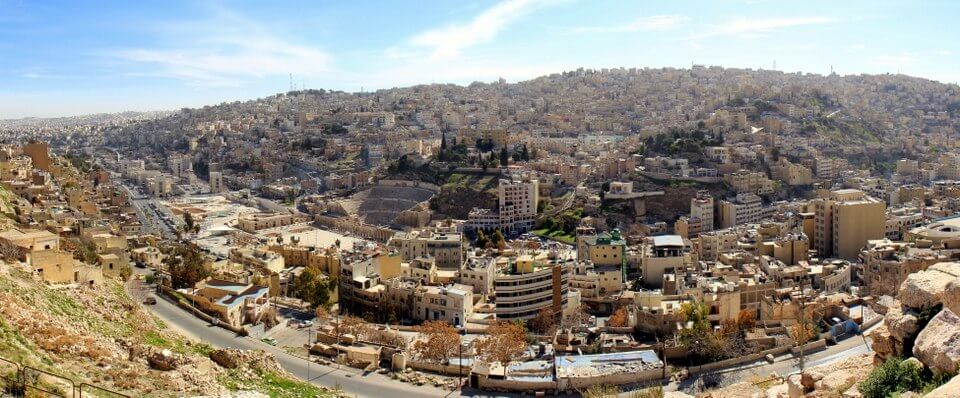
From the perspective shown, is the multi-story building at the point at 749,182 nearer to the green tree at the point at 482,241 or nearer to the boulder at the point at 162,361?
the green tree at the point at 482,241

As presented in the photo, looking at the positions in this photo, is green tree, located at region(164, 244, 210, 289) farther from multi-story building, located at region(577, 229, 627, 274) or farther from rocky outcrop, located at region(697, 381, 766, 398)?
rocky outcrop, located at region(697, 381, 766, 398)

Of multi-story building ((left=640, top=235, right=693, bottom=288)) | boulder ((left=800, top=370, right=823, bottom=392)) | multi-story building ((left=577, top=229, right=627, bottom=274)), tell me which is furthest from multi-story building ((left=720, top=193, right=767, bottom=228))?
boulder ((left=800, top=370, right=823, bottom=392))

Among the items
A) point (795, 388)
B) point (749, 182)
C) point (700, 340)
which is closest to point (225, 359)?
point (795, 388)

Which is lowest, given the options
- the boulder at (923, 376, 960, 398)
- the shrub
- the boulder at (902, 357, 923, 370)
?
the shrub

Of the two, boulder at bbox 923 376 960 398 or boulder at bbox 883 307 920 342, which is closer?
Answer: boulder at bbox 923 376 960 398

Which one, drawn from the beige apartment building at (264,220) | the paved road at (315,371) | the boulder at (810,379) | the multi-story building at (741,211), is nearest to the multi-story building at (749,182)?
the multi-story building at (741,211)

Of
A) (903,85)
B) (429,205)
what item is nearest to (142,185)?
(429,205)

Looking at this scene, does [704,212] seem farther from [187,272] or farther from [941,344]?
[941,344]
